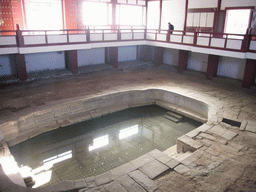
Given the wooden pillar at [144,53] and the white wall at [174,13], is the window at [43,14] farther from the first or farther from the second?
the white wall at [174,13]

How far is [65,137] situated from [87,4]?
11.2m

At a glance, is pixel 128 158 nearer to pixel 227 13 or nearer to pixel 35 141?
pixel 35 141

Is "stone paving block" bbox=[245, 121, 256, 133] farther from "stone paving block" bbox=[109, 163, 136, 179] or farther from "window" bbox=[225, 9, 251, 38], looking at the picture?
"window" bbox=[225, 9, 251, 38]

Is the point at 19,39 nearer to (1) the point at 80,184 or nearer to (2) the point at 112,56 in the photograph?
(2) the point at 112,56

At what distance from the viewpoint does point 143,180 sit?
580cm

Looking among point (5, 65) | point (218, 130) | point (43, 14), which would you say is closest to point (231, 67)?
point (218, 130)

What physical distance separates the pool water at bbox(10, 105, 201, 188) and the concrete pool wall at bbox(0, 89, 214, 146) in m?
0.35

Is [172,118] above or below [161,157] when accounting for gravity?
below

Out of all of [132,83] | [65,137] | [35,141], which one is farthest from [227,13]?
[35,141]

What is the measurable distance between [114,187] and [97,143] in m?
4.80

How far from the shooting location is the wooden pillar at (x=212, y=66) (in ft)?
48.2

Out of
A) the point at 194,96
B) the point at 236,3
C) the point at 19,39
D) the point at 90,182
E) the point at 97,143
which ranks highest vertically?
the point at 236,3

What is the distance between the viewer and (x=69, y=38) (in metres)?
14.4

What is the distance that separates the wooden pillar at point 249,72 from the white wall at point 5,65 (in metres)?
15.6
